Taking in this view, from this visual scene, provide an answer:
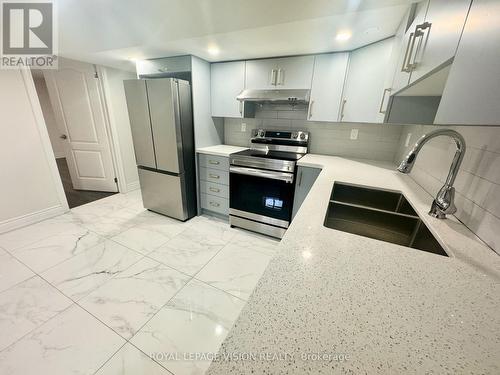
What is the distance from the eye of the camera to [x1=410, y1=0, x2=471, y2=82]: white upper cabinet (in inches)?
24.3

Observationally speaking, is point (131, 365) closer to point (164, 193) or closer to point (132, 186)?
point (164, 193)

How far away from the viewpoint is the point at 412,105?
1.40 m

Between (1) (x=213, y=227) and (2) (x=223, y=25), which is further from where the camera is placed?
(1) (x=213, y=227)

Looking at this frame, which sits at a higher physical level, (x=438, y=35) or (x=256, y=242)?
Result: (x=438, y=35)

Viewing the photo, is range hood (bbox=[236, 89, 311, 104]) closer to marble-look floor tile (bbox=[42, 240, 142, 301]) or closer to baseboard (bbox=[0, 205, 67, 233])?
marble-look floor tile (bbox=[42, 240, 142, 301])

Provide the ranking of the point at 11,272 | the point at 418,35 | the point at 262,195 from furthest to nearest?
1. the point at 262,195
2. the point at 11,272
3. the point at 418,35

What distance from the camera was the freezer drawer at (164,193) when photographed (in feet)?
8.09

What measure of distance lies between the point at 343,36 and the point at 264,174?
4.34 feet

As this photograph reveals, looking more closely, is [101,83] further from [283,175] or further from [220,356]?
[220,356]

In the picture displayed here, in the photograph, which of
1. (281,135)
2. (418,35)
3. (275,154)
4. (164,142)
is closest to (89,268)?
(164,142)

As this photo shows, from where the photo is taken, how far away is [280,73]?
2.11 meters

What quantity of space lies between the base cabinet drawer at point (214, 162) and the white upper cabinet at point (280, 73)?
2.93 feet

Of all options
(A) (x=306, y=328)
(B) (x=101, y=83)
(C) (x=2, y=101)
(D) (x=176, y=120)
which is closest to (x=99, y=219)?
(C) (x=2, y=101)

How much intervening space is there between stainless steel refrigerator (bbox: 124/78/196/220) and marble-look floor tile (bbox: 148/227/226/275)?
0.41 metres
